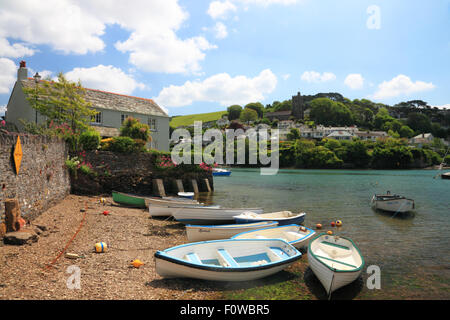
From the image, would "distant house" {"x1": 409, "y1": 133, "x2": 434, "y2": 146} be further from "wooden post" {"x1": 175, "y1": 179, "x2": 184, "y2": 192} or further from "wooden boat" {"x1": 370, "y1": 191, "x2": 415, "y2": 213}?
"wooden post" {"x1": 175, "y1": 179, "x2": 184, "y2": 192}

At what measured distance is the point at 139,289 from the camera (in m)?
7.80

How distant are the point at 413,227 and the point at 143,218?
17.3 m

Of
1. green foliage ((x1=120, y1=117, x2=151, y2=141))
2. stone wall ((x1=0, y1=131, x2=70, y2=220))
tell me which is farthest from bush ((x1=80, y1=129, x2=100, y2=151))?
green foliage ((x1=120, y1=117, x2=151, y2=141))

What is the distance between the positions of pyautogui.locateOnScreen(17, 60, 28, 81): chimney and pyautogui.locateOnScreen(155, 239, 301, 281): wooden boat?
28809 millimetres

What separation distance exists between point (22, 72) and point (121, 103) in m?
9.88

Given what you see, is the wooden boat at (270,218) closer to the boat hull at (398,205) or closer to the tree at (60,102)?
the boat hull at (398,205)

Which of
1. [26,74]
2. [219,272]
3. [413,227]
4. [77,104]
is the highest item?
[26,74]

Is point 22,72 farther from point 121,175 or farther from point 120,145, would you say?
point 121,175

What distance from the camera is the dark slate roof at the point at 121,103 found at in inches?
1222

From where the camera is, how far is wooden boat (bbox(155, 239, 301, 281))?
8.23m

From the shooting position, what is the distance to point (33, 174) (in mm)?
12414

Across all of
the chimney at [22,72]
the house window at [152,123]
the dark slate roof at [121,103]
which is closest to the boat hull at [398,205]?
the house window at [152,123]
